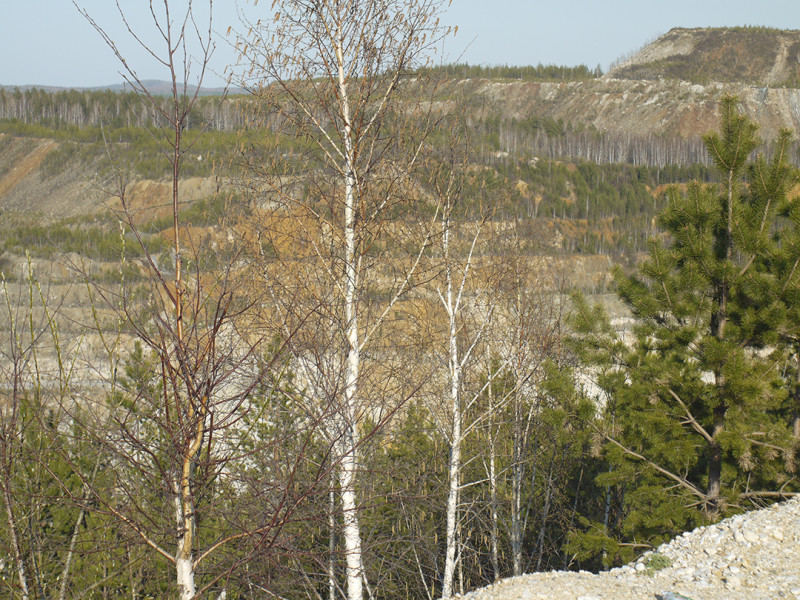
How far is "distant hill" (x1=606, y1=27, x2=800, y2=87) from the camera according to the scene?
11812 cm

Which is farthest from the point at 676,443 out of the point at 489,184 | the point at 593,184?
the point at 593,184

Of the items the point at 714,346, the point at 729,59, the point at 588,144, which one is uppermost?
the point at 729,59

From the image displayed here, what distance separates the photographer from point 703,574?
19.6 feet

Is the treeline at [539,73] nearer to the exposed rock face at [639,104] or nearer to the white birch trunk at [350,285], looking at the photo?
the exposed rock face at [639,104]

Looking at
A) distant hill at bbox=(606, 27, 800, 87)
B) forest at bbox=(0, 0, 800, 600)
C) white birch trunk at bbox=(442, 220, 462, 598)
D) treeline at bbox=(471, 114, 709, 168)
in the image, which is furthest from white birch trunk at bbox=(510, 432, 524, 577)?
distant hill at bbox=(606, 27, 800, 87)

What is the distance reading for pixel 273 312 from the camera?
24.9 ft

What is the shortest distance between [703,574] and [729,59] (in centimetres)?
13894

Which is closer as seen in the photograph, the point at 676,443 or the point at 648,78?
the point at 676,443

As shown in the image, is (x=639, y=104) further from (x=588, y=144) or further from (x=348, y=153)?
(x=348, y=153)

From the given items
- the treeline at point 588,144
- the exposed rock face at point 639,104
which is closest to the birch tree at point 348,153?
the treeline at point 588,144

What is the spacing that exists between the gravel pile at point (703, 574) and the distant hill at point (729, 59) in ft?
381

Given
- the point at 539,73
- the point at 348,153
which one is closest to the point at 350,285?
the point at 348,153

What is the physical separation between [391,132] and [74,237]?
185 feet

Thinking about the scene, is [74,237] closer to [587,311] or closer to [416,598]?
[416,598]
